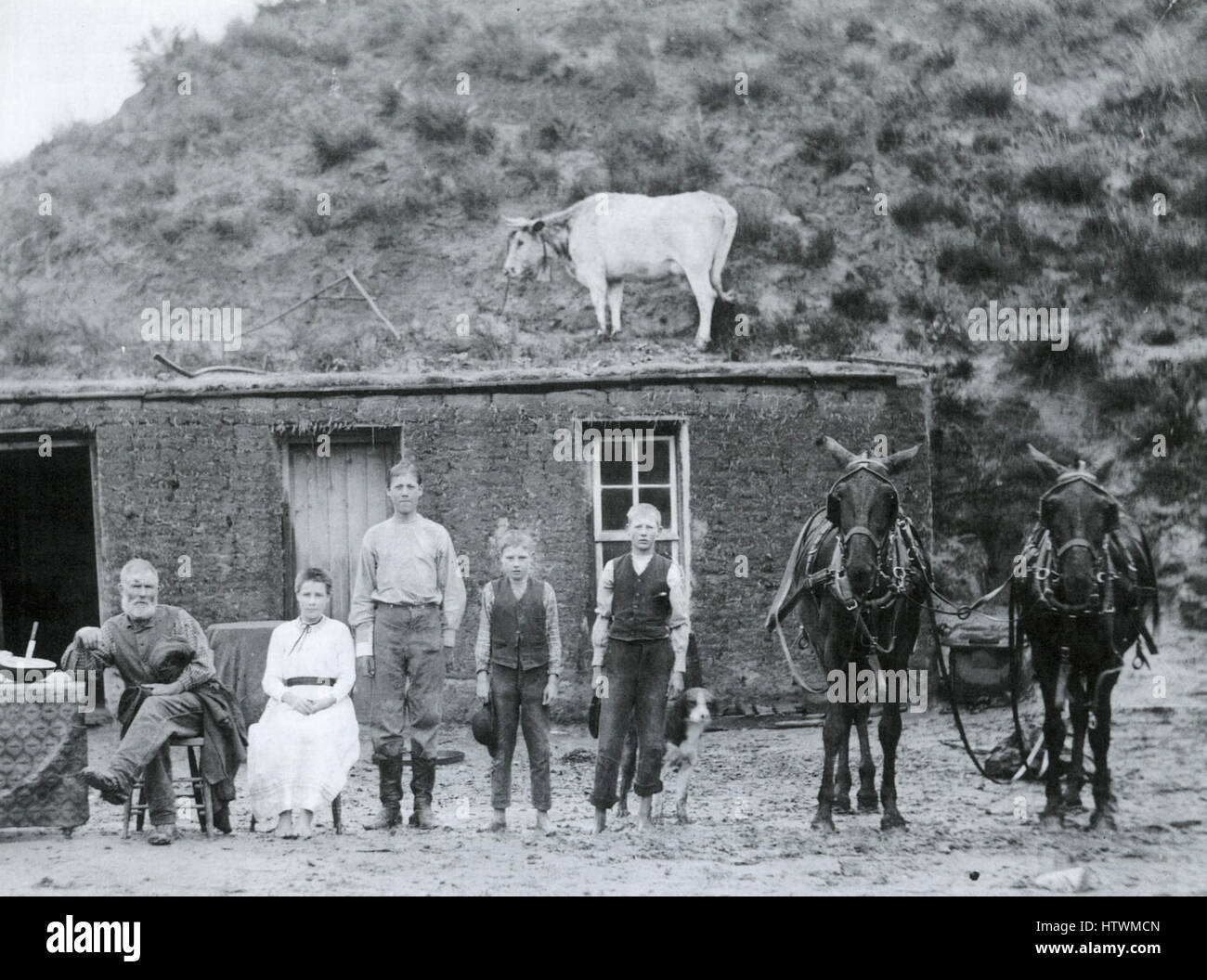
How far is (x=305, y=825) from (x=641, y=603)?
2.26 metres

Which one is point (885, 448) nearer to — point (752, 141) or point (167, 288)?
point (752, 141)

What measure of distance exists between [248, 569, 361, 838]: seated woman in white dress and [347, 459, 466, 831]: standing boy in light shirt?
0.56 feet

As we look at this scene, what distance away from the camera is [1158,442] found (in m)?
10.3

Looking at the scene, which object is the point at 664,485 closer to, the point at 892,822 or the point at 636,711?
the point at 636,711

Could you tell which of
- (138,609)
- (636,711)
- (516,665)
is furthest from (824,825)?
(138,609)

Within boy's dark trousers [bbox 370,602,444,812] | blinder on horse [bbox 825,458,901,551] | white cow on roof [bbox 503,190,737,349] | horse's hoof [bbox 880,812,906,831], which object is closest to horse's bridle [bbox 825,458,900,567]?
blinder on horse [bbox 825,458,901,551]

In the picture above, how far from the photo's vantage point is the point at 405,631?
7.66m

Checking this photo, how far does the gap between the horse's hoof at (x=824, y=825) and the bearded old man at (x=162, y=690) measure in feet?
10.9

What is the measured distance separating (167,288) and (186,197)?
4.24 feet

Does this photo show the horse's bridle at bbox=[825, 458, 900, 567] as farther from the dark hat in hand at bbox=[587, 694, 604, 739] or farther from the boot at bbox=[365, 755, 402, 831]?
the boot at bbox=[365, 755, 402, 831]

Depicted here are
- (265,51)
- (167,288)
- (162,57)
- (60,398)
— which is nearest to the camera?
(60,398)

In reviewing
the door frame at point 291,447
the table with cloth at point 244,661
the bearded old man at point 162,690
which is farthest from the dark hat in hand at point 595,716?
the door frame at point 291,447

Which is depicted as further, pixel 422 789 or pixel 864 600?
pixel 422 789

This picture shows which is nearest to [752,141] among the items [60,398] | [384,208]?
[384,208]
